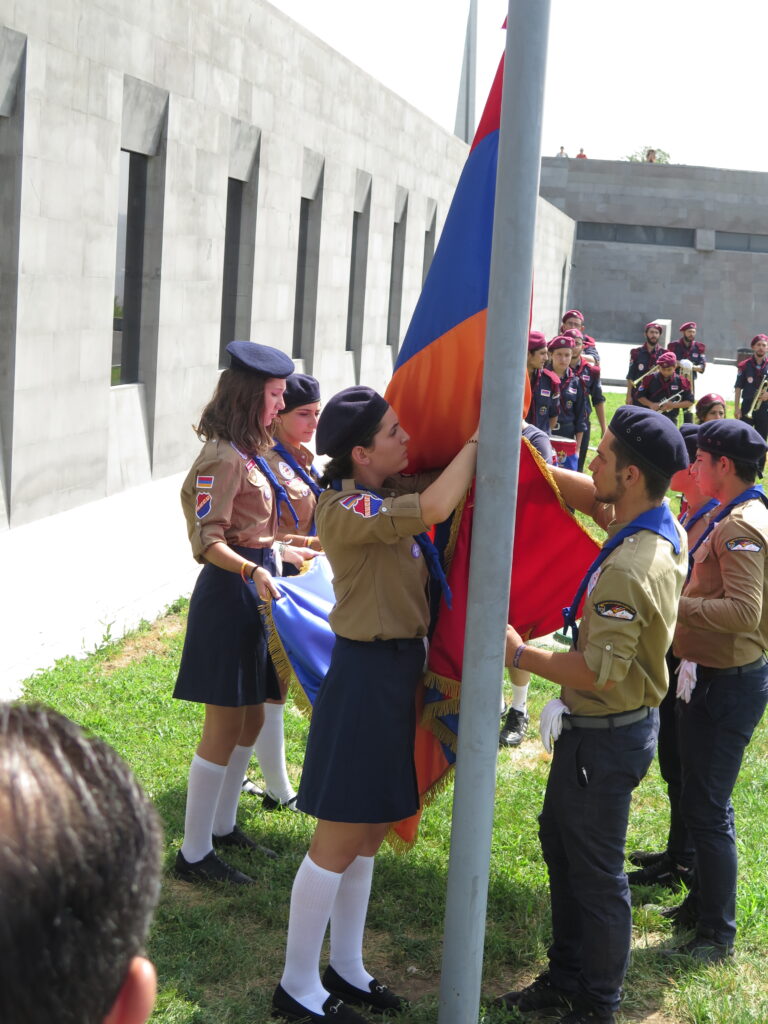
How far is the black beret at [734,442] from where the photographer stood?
4.27m

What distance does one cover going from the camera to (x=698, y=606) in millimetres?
4141

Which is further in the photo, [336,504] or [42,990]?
[336,504]

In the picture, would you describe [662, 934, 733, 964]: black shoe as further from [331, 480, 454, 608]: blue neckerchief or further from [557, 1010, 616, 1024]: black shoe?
[331, 480, 454, 608]: blue neckerchief

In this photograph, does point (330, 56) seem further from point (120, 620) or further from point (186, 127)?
point (120, 620)

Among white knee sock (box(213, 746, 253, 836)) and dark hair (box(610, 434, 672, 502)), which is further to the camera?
white knee sock (box(213, 746, 253, 836))

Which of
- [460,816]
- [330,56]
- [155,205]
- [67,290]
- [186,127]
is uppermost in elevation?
[330,56]

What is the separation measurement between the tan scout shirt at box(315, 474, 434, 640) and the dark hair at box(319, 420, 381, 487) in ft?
0.18

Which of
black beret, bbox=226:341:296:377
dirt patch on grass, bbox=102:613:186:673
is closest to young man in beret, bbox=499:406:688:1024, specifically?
black beret, bbox=226:341:296:377

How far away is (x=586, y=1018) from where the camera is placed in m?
3.61

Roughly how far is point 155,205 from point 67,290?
2.32 meters

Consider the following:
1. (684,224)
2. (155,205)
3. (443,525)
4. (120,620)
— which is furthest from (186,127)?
(684,224)

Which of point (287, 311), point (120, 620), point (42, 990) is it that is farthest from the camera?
point (287, 311)

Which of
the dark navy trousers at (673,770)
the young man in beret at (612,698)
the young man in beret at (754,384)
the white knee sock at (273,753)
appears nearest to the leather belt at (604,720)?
the young man in beret at (612,698)

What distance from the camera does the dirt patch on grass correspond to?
6.99 meters
